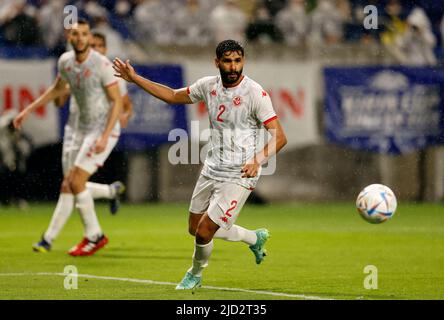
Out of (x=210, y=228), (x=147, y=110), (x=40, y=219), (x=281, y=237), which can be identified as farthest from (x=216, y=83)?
(x=147, y=110)

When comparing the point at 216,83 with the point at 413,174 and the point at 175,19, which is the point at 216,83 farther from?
the point at 413,174

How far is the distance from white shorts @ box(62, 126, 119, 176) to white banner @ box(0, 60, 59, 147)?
19.1 ft

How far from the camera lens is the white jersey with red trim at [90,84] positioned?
13.0 meters

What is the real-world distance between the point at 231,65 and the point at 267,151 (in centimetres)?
86

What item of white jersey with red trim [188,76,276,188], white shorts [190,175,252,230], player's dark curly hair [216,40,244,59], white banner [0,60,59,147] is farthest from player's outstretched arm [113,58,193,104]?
white banner [0,60,59,147]

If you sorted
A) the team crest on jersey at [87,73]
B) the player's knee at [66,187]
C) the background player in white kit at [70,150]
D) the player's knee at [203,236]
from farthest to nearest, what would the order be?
the player's knee at [66,187], the background player in white kit at [70,150], the team crest on jersey at [87,73], the player's knee at [203,236]

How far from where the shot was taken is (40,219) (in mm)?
17547

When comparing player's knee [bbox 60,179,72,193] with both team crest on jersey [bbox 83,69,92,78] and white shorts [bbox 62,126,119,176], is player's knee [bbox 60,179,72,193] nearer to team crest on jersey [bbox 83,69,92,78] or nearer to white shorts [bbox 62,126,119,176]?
white shorts [bbox 62,126,119,176]

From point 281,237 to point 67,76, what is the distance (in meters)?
4.19

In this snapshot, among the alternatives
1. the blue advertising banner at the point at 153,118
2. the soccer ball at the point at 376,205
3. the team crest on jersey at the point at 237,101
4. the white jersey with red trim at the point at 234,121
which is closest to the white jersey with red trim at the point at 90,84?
the white jersey with red trim at the point at 234,121

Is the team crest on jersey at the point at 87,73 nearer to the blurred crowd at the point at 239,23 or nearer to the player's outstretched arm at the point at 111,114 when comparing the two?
the player's outstretched arm at the point at 111,114

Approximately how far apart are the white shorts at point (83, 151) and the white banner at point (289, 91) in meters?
6.48

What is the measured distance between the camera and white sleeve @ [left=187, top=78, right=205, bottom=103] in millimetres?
9836

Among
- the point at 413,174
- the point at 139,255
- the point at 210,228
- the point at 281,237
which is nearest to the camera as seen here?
the point at 210,228
